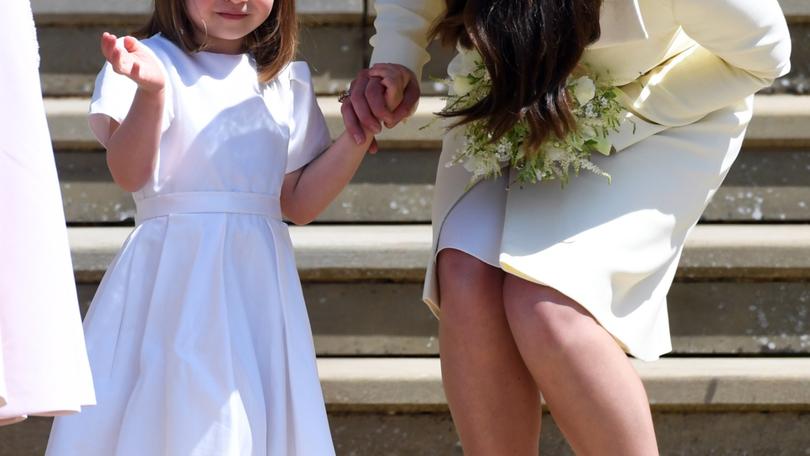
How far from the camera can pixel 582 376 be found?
83.0 inches

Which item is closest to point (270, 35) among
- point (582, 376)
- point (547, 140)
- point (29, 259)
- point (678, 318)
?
point (547, 140)

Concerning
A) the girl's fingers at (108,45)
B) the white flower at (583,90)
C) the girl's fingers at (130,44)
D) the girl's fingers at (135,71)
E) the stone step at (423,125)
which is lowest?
the stone step at (423,125)

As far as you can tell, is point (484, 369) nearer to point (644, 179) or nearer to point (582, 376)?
point (582, 376)

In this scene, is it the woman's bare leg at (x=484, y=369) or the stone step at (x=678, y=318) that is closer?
the woman's bare leg at (x=484, y=369)

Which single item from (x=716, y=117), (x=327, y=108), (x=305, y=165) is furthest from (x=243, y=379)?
(x=327, y=108)

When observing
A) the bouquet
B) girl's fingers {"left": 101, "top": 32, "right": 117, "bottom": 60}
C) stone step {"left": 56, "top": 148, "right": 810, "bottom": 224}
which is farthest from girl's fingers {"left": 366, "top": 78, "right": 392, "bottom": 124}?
stone step {"left": 56, "top": 148, "right": 810, "bottom": 224}

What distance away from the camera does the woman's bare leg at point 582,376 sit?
2092 millimetres

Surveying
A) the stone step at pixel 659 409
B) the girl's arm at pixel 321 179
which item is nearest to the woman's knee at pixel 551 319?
the girl's arm at pixel 321 179

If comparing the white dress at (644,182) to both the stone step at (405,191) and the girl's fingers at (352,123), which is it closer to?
the girl's fingers at (352,123)

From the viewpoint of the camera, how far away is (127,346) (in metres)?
2.22

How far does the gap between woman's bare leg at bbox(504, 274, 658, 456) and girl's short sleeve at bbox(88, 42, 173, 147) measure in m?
0.75

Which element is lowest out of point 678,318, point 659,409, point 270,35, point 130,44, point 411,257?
point 659,409

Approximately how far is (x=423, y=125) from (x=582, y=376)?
55.6 inches

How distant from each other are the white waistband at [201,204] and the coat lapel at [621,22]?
0.71m
